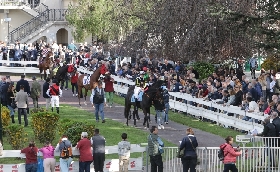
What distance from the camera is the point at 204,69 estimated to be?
42.7 meters

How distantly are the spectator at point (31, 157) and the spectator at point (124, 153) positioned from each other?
2306 millimetres

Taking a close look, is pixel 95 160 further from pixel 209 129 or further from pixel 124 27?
pixel 124 27

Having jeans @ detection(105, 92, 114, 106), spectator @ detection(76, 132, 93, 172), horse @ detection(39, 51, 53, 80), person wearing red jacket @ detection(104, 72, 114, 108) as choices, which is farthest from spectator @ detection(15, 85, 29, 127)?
horse @ detection(39, 51, 53, 80)

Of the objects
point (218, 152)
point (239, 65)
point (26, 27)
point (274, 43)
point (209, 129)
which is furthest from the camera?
point (26, 27)

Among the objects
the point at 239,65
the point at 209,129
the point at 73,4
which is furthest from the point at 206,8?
the point at 73,4

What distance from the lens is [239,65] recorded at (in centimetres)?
4356

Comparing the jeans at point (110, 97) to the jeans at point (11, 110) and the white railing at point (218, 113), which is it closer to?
the white railing at point (218, 113)

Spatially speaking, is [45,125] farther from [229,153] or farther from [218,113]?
[229,153]

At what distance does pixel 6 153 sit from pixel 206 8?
16462mm

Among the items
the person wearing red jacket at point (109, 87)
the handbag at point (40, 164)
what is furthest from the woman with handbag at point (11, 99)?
the handbag at point (40, 164)

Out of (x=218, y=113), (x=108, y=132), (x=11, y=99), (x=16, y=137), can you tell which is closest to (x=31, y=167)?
(x=16, y=137)

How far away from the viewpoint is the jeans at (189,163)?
25.2 metres

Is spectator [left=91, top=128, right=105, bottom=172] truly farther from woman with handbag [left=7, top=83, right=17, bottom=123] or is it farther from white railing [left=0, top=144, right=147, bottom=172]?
woman with handbag [left=7, top=83, right=17, bottom=123]

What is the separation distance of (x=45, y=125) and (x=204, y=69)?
45.6ft
